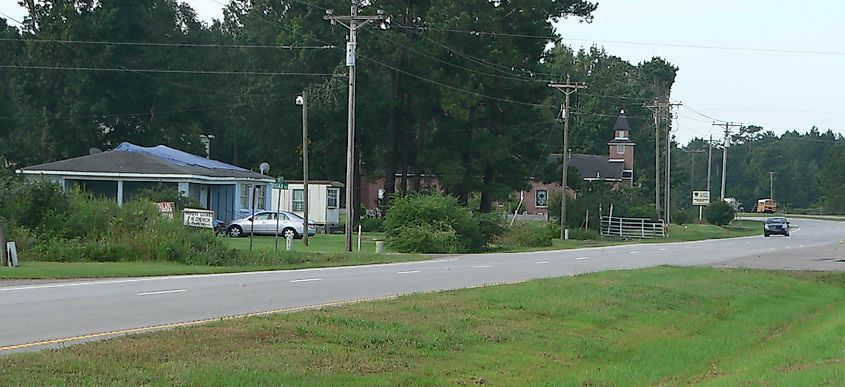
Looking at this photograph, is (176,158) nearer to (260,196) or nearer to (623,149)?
(260,196)

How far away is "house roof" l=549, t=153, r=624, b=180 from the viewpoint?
12344cm

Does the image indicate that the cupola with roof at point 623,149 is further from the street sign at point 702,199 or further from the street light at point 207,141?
the street light at point 207,141

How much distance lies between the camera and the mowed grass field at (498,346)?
1161 centimetres

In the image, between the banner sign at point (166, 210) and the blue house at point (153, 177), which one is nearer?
the banner sign at point (166, 210)

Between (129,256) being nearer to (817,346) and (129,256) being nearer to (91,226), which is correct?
(91,226)

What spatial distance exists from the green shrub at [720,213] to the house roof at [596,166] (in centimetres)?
1632

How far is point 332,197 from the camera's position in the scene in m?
63.8

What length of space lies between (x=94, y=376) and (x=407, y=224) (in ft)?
125

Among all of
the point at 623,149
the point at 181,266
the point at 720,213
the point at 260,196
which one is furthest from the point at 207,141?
the point at 181,266

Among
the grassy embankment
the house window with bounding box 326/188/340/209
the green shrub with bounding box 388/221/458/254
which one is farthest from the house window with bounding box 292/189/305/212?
the green shrub with bounding box 388/221/458/254

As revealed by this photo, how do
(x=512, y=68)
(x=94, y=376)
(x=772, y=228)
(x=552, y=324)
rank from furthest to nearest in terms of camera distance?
(x=772, y=228) < (x=512, y=68) < (x=552, y=324) < (x=94, y=376)

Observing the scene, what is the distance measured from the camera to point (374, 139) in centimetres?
7819

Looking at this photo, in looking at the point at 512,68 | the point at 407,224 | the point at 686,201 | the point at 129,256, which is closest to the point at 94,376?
the point at 129,256

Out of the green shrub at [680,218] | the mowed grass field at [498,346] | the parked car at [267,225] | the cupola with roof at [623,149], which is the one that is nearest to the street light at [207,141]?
the parked car at [267,225]
